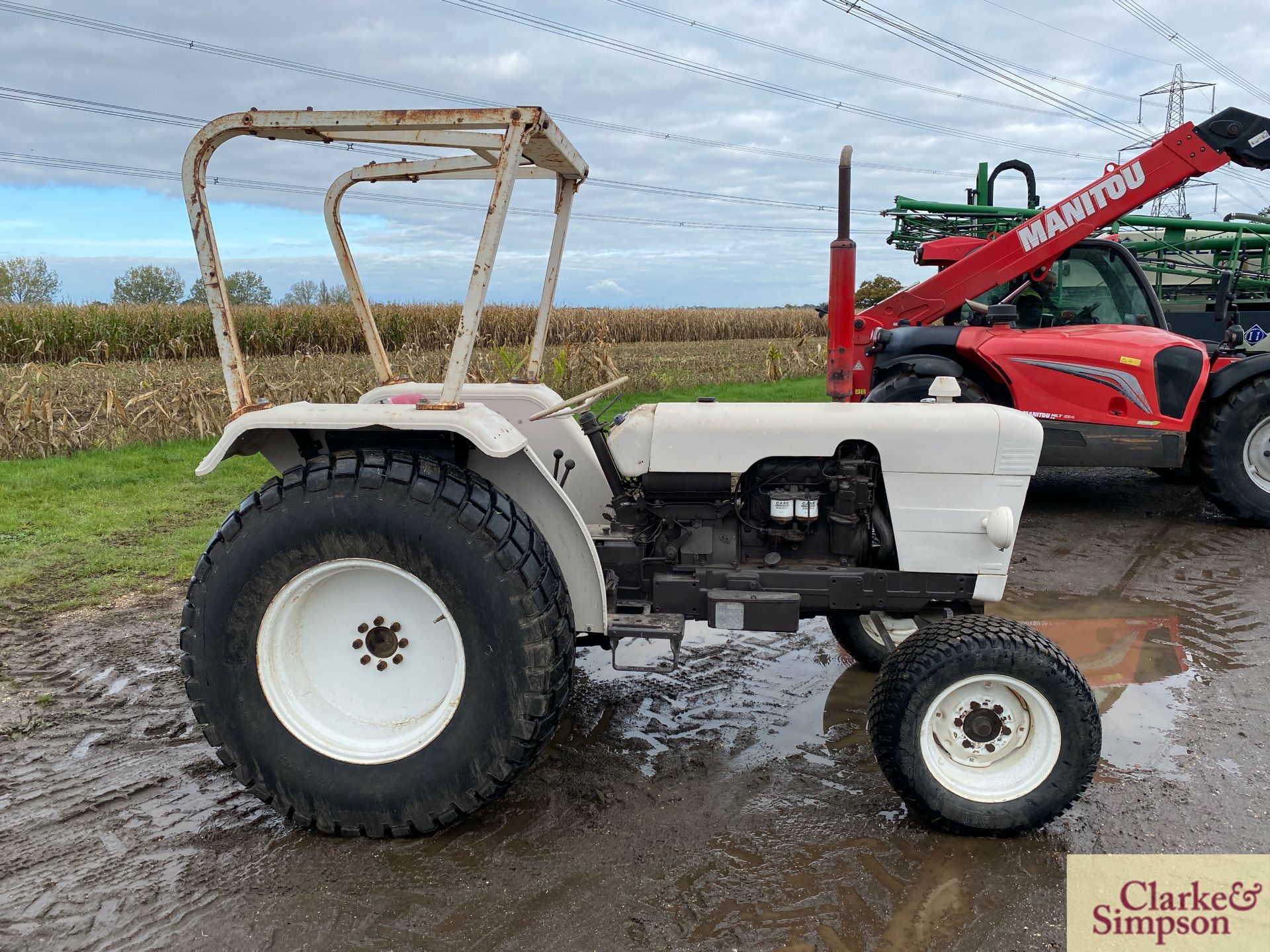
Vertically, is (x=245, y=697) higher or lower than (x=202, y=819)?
higher

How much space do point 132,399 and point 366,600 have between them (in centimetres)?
780

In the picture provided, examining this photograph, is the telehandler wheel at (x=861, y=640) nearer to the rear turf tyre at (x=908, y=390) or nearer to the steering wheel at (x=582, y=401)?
the steering wheel at (x=582, y=401)

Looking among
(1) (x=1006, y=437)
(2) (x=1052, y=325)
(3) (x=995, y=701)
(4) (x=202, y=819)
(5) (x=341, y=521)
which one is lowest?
(4) (x=202, y=819)

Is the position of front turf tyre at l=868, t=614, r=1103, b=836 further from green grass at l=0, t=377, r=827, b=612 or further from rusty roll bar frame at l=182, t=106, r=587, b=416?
green grass at l=0, t=377, r=827, b=612

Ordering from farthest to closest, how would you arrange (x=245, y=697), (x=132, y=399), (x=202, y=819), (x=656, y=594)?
1. (x=132, y=399)
2. (x=656, y=594)
3. (x=202, y=819)
4. (x=245, y=697)

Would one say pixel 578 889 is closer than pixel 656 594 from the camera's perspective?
Yes

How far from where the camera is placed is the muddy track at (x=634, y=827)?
2232mm

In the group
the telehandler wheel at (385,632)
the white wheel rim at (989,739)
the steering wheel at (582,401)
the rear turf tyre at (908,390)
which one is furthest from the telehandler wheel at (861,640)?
the rear turf tyre at (908,390)

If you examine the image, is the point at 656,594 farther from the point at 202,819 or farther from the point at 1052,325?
the point at 1052,325

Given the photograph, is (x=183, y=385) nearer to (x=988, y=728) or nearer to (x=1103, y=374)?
(x=1103, y=374)

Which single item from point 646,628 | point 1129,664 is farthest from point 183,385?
point 1129,664

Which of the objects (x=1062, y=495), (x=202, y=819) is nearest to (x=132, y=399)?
(x=202, y=819)

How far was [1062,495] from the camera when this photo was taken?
736cm

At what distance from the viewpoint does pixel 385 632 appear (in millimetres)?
2652
